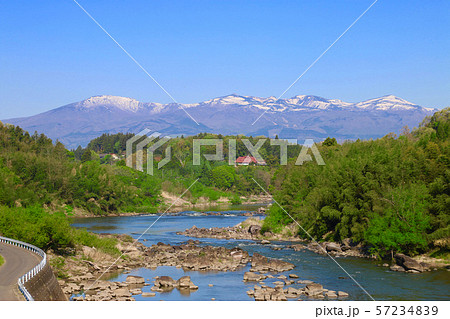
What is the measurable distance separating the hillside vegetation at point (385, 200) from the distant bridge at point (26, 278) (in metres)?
24.5

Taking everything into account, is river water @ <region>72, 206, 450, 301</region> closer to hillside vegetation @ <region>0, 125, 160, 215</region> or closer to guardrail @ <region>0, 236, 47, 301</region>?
guardrail @ <region>0, 236, 47, 301</region>

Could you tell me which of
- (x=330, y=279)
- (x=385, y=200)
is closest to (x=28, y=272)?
(x=330, y=279)

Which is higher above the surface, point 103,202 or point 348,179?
point 348,179

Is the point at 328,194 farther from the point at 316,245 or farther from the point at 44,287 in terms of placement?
the point at 44,287

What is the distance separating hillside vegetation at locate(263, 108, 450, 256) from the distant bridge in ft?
80.4

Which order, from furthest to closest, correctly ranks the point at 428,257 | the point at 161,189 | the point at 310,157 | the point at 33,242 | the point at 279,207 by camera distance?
the point at 161,189
the point at 310,157
the point at 279,207
the point at 428,257
the point at 33,242

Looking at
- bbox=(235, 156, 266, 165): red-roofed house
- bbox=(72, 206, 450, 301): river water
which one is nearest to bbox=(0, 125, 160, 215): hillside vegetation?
bbox=(235, 156, 266, 165): red-roofed house

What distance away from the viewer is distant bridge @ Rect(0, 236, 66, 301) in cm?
1981
